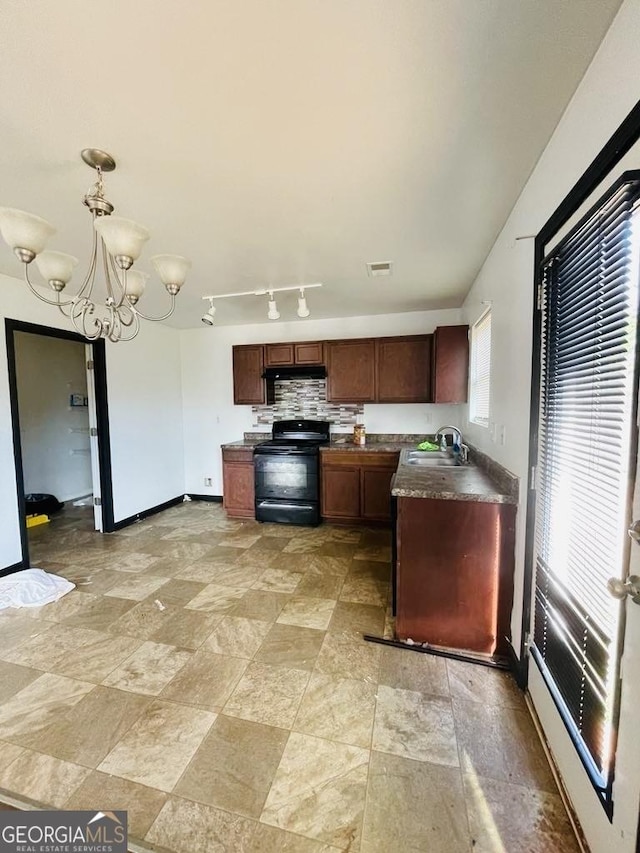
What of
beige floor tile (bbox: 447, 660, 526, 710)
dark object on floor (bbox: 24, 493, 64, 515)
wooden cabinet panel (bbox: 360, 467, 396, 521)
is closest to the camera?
beige floor tile (bbox: 447, 660, 526, 710)

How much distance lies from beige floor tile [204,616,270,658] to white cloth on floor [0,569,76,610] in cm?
138

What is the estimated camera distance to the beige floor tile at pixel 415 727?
135 cm

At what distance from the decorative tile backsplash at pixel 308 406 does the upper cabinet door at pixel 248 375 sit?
303 mm

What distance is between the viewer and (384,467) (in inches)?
148

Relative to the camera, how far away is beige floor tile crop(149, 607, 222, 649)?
201 centimetres

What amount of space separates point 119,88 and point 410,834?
2.66 metres

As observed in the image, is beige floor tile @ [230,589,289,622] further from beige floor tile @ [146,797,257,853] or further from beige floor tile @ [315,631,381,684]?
beige floor tile @ [146,797,257,853]

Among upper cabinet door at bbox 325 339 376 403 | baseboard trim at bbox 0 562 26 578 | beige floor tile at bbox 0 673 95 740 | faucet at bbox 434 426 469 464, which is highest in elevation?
upper cabinet door at bbox 325 339 376 403

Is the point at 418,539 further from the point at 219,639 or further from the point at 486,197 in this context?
the point at 486,197

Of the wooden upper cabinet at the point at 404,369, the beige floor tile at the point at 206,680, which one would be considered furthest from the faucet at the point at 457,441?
the beige floor tile at the point at 206,680

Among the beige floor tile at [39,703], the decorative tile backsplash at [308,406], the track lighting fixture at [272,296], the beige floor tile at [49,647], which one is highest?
the track lighting fixture at [272,296]

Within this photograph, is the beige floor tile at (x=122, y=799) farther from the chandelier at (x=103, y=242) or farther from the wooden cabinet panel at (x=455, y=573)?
the chandelier at (x=103, y=242)

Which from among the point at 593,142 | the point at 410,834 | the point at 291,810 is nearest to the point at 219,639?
the point at 291,810

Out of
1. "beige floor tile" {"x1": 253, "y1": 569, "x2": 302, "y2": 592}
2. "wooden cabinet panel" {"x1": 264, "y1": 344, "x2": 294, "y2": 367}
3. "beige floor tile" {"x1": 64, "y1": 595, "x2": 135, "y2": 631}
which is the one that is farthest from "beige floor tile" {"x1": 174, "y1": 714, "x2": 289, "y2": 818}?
"wooden cabinet panel" {"x1": 264, "y1": 344, "x2": 294, "y2": 367}
